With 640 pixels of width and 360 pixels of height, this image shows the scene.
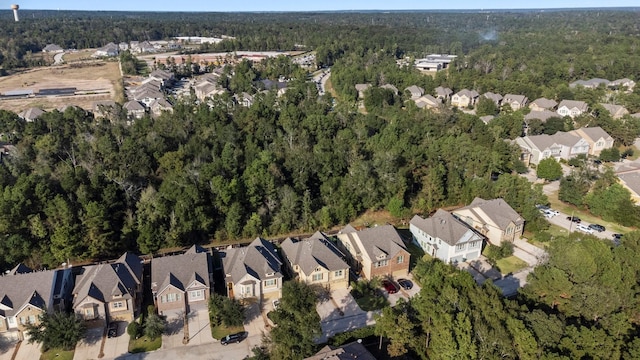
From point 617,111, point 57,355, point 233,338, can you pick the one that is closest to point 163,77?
point 57,355

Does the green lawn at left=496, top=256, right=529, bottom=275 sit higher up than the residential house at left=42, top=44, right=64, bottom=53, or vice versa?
the residential house at left=42, top=44, right=64, bottom=53

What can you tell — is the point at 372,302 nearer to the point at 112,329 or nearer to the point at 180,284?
the point at 180,284

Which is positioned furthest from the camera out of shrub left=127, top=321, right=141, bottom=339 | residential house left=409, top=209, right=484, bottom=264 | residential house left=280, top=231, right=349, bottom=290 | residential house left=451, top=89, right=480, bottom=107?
residential house left=451, top=89, right=480, bottom=107

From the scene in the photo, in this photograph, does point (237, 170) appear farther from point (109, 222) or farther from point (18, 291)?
point (18, 291)

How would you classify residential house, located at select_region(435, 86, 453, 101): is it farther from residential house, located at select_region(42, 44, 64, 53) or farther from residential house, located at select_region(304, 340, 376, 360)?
residential house, located at select_region(42, 44, 64, 53)

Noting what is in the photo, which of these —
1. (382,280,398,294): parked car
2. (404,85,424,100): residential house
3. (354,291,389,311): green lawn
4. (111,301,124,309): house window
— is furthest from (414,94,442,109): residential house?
(111,301,124,309): house window

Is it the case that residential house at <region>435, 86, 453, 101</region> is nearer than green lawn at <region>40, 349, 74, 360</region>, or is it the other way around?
green lawn at <region>40, 349, 74, 360</region>

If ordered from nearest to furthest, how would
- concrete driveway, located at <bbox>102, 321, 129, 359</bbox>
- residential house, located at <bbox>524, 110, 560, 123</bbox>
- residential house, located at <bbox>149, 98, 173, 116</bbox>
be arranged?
concrete driveway, located at <bbox>102, 321, 129, 359</bbox>, residential house, located at <bbox>524, 110, 560, 123</bbox>, residential house, located at <bbox>149, 98, 173, 116</bbox>

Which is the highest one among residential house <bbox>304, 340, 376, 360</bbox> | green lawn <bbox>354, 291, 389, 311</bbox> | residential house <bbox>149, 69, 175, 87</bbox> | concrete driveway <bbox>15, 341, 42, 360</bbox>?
residential house <bbox>149, 69, 175, 87</bbox>
